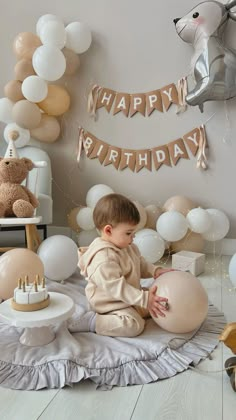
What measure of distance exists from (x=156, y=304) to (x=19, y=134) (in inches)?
69.6

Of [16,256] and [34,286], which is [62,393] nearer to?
[34,286]

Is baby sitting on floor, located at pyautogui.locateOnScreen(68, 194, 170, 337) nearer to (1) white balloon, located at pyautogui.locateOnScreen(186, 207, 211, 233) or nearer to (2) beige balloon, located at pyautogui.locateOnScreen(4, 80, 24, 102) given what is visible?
(1) white balloon, located at pyautogui.locateOnScreen(186, 207, 211, 233)

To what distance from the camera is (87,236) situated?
2.95 m

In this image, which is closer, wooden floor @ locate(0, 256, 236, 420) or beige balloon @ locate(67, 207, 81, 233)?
wooden floor @ locate(0, 256, 236, 420)

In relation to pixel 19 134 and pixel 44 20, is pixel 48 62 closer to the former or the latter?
pixel 44 20

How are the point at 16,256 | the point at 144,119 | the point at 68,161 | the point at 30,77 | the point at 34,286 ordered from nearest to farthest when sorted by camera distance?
the point at 34,286, the point at 16,256, the point at 30,77, the point at 144,119, the point at 68,161

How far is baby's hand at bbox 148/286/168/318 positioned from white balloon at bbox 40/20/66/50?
1939mm

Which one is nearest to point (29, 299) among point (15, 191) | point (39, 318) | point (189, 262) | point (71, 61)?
point (39, 318)

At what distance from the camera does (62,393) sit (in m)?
1.32

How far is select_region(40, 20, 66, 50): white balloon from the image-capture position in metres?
2.85

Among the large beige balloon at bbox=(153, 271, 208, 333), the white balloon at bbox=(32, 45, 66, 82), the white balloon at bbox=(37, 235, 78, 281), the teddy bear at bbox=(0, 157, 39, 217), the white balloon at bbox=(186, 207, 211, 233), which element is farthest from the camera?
the white balloon at bbox=(32, 45, 66, 82)

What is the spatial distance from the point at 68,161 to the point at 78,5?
3.58 feet

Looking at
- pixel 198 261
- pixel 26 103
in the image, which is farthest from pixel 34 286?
pixel 26 103

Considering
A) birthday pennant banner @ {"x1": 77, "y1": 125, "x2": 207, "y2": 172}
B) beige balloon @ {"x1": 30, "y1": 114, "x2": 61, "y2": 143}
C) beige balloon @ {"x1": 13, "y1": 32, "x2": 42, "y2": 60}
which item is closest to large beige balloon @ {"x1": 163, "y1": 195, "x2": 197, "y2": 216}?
birthday pennant banner @ {"x1": 77, "y1": 125, "x2": 207, "y2": 172}
